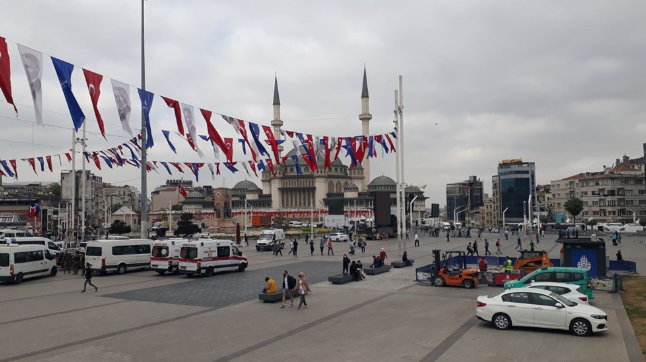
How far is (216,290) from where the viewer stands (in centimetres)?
2108

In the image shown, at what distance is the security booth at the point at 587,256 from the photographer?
74.3 ft

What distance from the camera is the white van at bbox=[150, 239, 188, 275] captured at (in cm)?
2602

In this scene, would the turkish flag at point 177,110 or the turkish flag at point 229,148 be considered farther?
the turkish flag at point 229,148

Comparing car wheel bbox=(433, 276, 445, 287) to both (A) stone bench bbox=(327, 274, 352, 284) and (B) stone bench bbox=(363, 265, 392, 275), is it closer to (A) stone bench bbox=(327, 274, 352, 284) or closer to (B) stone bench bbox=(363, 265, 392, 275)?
(A) stone bench bbox=(327, 274, 352, 284)

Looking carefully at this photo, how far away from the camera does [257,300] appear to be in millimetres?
18656

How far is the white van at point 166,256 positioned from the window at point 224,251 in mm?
1921

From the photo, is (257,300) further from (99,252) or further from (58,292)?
(99,252)

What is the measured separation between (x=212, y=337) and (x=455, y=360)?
6221 millimetres

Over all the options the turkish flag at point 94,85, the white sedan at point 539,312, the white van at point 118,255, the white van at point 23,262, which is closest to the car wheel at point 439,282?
the white sedan at point 539,312

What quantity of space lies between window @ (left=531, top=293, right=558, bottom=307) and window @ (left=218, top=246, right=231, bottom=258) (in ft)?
56.7

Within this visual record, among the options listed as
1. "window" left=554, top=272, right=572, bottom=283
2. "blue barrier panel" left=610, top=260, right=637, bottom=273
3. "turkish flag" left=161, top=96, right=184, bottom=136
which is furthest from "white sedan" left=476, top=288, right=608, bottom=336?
"blue barrier panel" left=610, top=260, right=637, bottom=273

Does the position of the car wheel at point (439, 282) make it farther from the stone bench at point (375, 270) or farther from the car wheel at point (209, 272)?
the car wheel at point (209, 272)

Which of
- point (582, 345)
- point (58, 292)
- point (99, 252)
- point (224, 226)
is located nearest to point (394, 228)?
point (224, 226)

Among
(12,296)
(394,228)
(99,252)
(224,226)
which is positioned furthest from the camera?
(224,226)
